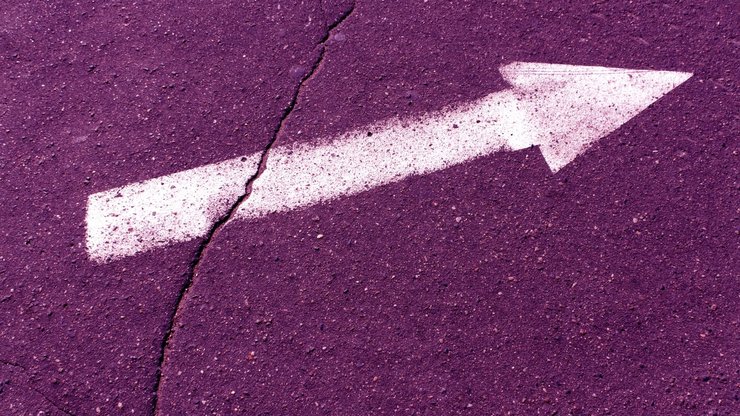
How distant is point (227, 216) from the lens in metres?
2.79

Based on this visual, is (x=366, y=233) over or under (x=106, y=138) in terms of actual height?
under

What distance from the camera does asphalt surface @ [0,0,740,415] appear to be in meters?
2.58

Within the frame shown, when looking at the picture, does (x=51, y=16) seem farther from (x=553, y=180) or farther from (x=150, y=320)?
(x=553, y=180)

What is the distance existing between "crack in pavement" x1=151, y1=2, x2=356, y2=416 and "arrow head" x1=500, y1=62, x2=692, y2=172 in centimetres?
90

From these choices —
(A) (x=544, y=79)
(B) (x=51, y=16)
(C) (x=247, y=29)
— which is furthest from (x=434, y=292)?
(B) (x=51, y=16)

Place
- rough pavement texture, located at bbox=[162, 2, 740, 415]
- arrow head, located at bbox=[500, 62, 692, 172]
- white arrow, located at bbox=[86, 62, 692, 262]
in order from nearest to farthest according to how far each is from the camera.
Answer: rough pavement texture, located at bbox=[162, 2, 740, 415], white arrow, located at bbox=[86, 62, 692, 262], arrow head, located at bbox=[500, 62, 692, 172]

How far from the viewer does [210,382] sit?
2584 millimetres

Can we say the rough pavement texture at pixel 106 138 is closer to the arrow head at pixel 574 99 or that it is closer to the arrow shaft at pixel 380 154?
the arrow shaft at pixel 380 154

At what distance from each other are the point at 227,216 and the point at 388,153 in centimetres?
80

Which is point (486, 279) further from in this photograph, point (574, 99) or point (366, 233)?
point (574, 99)

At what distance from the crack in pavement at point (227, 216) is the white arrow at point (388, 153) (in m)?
0.02

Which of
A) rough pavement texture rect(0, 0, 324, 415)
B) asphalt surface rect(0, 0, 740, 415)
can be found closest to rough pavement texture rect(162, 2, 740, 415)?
asphalt surface rect(0, 0, 740, 415)

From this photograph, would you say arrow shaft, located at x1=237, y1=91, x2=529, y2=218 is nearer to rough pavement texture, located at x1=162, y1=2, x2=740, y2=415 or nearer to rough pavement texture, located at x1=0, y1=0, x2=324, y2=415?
rough pavement texture, located at x1=162, y1=2, x2=740, y2=415

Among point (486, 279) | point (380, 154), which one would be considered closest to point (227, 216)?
point (380, 154)
